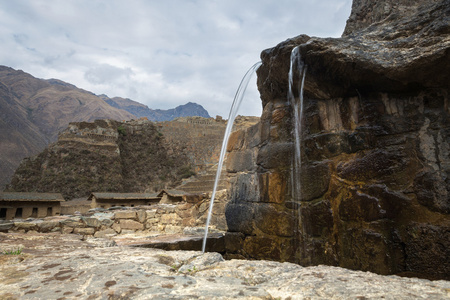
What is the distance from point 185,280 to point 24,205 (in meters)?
21.7

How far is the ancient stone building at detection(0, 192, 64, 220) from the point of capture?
18.3 metres

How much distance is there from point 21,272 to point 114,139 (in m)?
41.4

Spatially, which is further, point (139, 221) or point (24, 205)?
point (24, 205)

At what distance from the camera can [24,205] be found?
61.7 ft

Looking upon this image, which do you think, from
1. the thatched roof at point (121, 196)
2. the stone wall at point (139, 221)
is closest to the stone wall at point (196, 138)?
the thatched roof at point (121, 196)

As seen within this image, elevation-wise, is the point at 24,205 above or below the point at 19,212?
above

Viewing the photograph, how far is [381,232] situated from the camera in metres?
2.44

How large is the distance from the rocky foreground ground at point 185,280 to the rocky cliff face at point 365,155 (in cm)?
76

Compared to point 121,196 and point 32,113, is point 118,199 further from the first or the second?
point 32,113

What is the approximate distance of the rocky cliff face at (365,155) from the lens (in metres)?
2.32

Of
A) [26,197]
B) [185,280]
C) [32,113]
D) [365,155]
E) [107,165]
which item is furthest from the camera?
[32,113]

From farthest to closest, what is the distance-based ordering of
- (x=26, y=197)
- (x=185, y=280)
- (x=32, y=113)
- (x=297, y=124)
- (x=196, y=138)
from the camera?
(x=32, y=113)
(x=196, y=138)
(x=26, y=197)
(x=297, y=124)
(x=185, y=280)

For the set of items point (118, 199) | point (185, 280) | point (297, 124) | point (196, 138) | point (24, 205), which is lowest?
point (24, 205)

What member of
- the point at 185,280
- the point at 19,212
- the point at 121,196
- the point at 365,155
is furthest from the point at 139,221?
the point at 19,212
